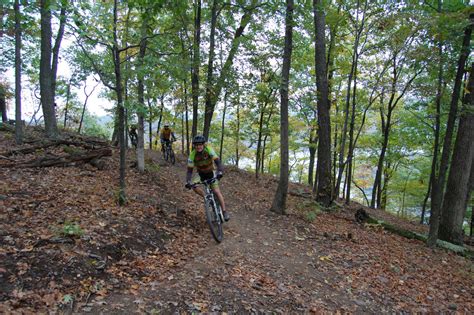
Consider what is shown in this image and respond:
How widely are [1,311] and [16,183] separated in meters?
4.79

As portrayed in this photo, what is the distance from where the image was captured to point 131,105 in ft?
19.5

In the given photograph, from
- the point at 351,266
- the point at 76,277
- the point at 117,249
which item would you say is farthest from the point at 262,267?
the point at 76,277

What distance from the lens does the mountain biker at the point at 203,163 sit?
6.62 m

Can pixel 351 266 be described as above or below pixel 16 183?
below

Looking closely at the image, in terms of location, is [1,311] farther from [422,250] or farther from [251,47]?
[251,47]

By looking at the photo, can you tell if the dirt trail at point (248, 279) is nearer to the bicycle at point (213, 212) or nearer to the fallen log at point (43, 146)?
the bicycle at point (213, 212)

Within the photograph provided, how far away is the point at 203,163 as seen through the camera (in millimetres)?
6992

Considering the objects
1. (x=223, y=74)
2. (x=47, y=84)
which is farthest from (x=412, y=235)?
(x=47, y=84)

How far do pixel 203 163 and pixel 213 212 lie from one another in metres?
1.19

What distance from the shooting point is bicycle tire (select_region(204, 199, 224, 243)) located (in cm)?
651

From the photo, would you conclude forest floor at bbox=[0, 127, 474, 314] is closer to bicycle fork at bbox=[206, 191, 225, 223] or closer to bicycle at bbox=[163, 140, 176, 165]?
bicycle fork at bbox=[206, 191, 225, 223]

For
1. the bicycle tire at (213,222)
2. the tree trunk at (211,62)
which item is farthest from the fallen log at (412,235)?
the tree trunk at (211,62)

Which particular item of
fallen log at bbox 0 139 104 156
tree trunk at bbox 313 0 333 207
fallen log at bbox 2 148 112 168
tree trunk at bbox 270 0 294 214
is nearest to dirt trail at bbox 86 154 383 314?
tree trunk at bbox 270 0 294 214

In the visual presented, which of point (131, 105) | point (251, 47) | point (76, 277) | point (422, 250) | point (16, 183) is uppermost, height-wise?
point (251, 47)
